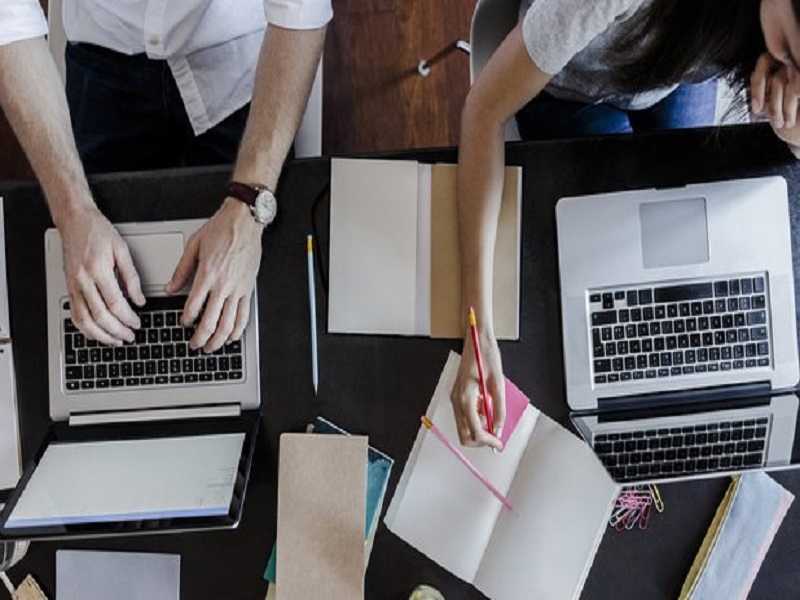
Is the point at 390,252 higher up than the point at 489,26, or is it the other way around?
the point at 489,26

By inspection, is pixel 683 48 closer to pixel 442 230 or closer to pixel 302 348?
pixel 442 230

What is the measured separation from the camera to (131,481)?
0.91 metres

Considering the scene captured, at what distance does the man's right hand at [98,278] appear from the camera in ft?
3.10

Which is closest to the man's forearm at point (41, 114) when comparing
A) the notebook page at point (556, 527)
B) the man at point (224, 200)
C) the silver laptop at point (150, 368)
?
the man at point (224, 200)

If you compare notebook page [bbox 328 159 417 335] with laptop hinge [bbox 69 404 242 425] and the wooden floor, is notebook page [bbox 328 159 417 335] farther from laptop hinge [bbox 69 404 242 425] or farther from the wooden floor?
the wooden floor

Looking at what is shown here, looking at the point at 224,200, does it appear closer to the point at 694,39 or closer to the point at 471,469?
the point at 471,469

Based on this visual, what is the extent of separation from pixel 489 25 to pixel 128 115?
20.1 inches

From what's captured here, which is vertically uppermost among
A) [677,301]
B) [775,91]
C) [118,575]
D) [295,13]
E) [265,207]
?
[295,13]

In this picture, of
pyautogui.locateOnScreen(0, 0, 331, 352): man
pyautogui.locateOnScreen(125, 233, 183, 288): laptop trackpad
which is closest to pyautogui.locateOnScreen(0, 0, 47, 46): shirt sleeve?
pyautogui.locateOnScreen(0, 0, 331, 352): man

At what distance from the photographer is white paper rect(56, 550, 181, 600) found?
39.4 inches

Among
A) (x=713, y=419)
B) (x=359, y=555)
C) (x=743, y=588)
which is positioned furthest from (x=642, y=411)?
(x=359, y=555)

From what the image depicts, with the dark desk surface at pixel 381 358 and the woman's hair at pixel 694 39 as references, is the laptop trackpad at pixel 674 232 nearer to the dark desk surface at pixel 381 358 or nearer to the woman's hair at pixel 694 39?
the dark desk surface at pixel 381 358

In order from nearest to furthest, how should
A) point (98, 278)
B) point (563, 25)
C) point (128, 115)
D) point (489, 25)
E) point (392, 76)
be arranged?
point (563, 25) < point (98, 278) < point (489, 25) < point (128, 115) < point (392, 76)

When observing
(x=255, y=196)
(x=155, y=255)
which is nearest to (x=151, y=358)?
(x=155, y=255)
